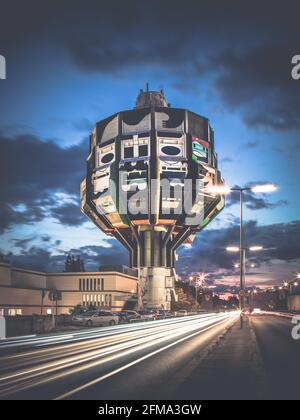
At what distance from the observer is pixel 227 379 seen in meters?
14.6

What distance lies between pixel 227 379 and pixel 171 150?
129859 millimetres

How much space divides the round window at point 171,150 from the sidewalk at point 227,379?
122 meters

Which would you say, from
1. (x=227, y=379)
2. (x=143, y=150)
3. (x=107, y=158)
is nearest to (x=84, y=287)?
(x=143, y=150)

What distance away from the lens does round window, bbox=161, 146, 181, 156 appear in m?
142

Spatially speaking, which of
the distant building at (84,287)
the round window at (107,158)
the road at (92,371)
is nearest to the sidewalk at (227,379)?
the road at (92,371)

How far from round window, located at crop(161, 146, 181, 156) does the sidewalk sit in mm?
121896

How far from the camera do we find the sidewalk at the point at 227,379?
12.1 m

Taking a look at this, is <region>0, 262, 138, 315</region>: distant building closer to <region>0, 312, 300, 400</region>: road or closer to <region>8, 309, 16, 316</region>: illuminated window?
<region>8, 309, 16, 316</region>: illuminated window

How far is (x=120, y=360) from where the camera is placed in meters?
19.8

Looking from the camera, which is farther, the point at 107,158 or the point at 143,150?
the point at 107,158

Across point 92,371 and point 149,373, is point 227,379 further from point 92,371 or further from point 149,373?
point 92,371

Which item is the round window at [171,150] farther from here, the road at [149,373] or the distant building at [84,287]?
the road at [149,373]

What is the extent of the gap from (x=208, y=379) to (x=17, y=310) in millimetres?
75182

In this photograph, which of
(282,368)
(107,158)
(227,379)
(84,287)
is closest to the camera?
(227,379)
